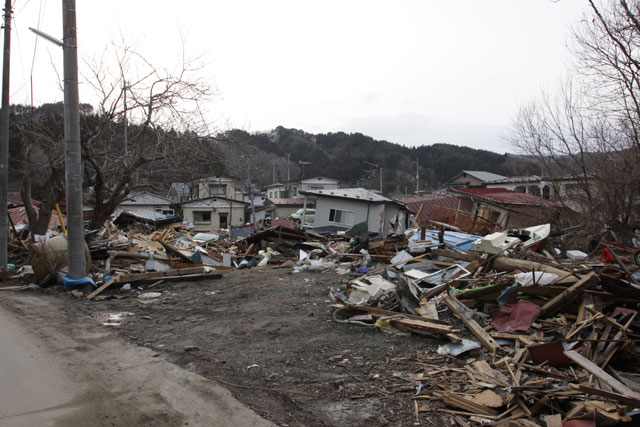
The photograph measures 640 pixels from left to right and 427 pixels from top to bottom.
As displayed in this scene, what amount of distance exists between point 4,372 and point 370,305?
15.6 ft

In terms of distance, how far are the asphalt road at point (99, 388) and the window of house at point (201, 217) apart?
121 feet

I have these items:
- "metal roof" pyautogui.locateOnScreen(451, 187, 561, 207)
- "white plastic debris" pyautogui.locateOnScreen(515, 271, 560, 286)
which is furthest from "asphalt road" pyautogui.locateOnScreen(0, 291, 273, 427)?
"metal roof" pyautogui.locateOnScreen(451, 187, 561, 207)

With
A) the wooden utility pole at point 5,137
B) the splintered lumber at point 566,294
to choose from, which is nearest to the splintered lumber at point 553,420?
the splintered lumber at point 566,294

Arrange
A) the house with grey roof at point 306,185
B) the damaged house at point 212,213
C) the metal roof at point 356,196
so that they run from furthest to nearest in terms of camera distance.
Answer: the house with grey roof at point 306,185 → the damaged house at point 212,213 → the metal roof at point 356,196

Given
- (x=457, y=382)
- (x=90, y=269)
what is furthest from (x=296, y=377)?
(x=90, y=269)

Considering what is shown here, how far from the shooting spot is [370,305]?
7.00 metres

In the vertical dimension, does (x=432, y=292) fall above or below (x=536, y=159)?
below

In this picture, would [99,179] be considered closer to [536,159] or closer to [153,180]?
[153,180]

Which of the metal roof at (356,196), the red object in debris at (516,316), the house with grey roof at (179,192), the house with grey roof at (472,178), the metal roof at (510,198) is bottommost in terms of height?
the house with grey roof at (179,192)

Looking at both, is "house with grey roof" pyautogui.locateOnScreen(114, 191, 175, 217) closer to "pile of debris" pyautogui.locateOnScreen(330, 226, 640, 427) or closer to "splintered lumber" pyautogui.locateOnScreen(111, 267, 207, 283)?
"splintered lumber" pyautogui.locateOnScreen(111, 267, 207, 283)

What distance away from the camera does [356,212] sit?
29453 millimetres

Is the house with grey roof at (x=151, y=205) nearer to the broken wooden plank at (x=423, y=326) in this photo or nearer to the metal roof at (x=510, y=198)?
the metal roof at (x=510, y=198)

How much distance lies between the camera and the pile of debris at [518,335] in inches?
152

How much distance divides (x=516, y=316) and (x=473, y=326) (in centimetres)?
77
